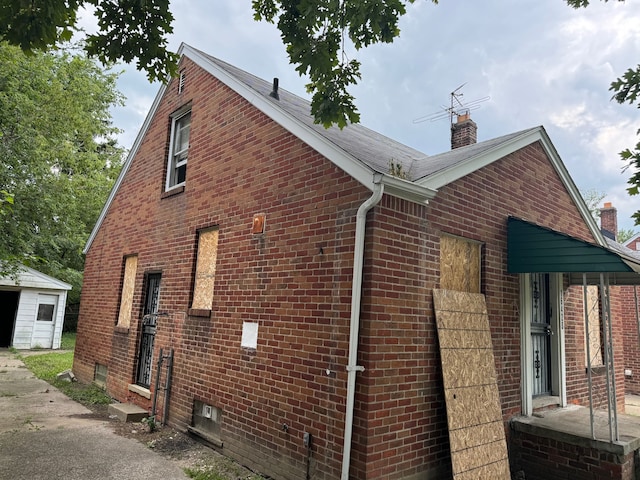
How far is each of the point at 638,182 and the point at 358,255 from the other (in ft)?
10.1

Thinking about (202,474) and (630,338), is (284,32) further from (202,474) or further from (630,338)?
(630,338)

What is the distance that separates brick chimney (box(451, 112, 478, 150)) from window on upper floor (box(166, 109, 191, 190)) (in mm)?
6334

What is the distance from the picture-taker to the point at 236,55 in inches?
384

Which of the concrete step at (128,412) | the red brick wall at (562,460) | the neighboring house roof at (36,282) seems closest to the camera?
the red brick wall at (562,460)

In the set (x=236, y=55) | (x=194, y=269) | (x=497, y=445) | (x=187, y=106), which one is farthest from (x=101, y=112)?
(x=497, y=445)

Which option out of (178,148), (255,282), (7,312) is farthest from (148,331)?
(7,312)

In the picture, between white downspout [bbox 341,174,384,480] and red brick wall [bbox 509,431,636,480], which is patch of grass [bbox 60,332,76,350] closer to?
white downspout [bbox 341,174,384,480]

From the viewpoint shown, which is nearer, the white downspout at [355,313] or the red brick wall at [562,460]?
the white downspout at [355,313]

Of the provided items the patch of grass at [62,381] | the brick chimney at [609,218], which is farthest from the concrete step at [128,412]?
the brick chimney at [609,218]

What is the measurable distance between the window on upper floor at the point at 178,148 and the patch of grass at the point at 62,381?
14.6 ft

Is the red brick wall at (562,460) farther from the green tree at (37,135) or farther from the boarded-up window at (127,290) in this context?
the green tree at (37,135)

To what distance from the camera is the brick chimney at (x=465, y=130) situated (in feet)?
34.3

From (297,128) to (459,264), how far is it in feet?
8.43

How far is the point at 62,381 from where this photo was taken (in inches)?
412
